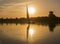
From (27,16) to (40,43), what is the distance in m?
69.8

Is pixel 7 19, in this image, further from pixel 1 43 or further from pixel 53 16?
pixel 1 43

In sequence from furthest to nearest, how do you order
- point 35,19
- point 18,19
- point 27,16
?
point 18,19, point 35,19, point 27,16

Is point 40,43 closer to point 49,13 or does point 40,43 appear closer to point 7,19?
point 49,13

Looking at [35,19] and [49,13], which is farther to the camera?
[35,19]

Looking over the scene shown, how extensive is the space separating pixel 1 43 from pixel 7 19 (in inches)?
3527

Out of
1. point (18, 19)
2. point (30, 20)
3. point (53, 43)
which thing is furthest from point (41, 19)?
point (53, 43)

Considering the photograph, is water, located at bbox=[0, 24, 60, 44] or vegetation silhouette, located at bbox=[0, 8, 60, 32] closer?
water, located at bbox=[0, 24, 60, 44]

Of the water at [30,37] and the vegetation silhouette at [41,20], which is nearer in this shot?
the water at [30,37]

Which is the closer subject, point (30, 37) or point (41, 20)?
point (30, 37)

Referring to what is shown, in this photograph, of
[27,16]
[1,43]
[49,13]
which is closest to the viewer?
[1,43]

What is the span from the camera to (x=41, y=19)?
97.4 m

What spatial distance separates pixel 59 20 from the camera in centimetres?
8944

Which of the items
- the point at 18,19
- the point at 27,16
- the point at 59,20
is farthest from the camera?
the point at 18,19

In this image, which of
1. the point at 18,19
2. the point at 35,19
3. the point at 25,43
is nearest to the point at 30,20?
the point at 35,19
